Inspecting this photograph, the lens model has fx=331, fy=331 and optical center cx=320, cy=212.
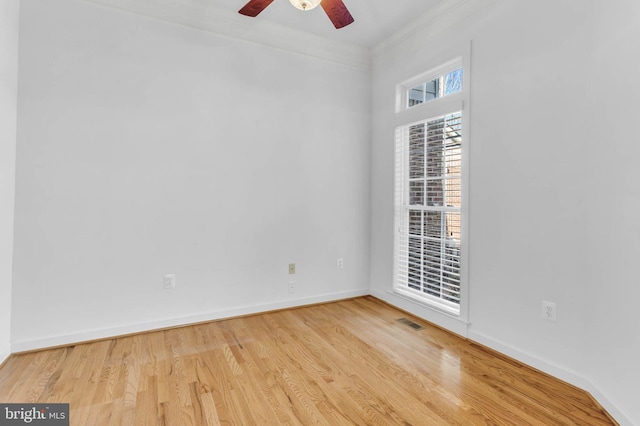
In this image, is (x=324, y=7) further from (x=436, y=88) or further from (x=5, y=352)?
(x=5, y=352)

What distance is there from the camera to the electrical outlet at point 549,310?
6.98 feet

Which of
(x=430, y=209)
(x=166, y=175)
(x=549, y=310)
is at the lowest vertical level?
(x=549, y=310)

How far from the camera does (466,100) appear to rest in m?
2.70

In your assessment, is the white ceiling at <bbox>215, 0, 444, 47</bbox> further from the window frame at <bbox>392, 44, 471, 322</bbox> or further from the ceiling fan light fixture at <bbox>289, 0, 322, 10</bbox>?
the ceiling fan light fixture at <bbox>289, 0, 322, 10</bbox>

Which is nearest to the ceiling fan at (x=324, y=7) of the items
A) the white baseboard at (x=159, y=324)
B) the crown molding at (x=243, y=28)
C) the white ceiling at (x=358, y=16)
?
the white ceiling at (x=358, y=16)

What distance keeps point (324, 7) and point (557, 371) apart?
2.72 m

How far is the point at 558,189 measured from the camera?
2113mm

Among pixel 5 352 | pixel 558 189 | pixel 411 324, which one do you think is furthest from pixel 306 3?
pixel 5 352

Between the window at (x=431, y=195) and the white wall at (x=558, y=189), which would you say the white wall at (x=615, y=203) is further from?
the window at (x=431, y=195)

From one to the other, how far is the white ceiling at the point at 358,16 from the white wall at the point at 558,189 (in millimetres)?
336

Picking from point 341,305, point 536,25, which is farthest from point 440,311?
point 536,25

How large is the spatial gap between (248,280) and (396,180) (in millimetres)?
1834

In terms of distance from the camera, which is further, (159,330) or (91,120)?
(159,330)

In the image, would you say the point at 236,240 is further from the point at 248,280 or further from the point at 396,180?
the point at 396,180
